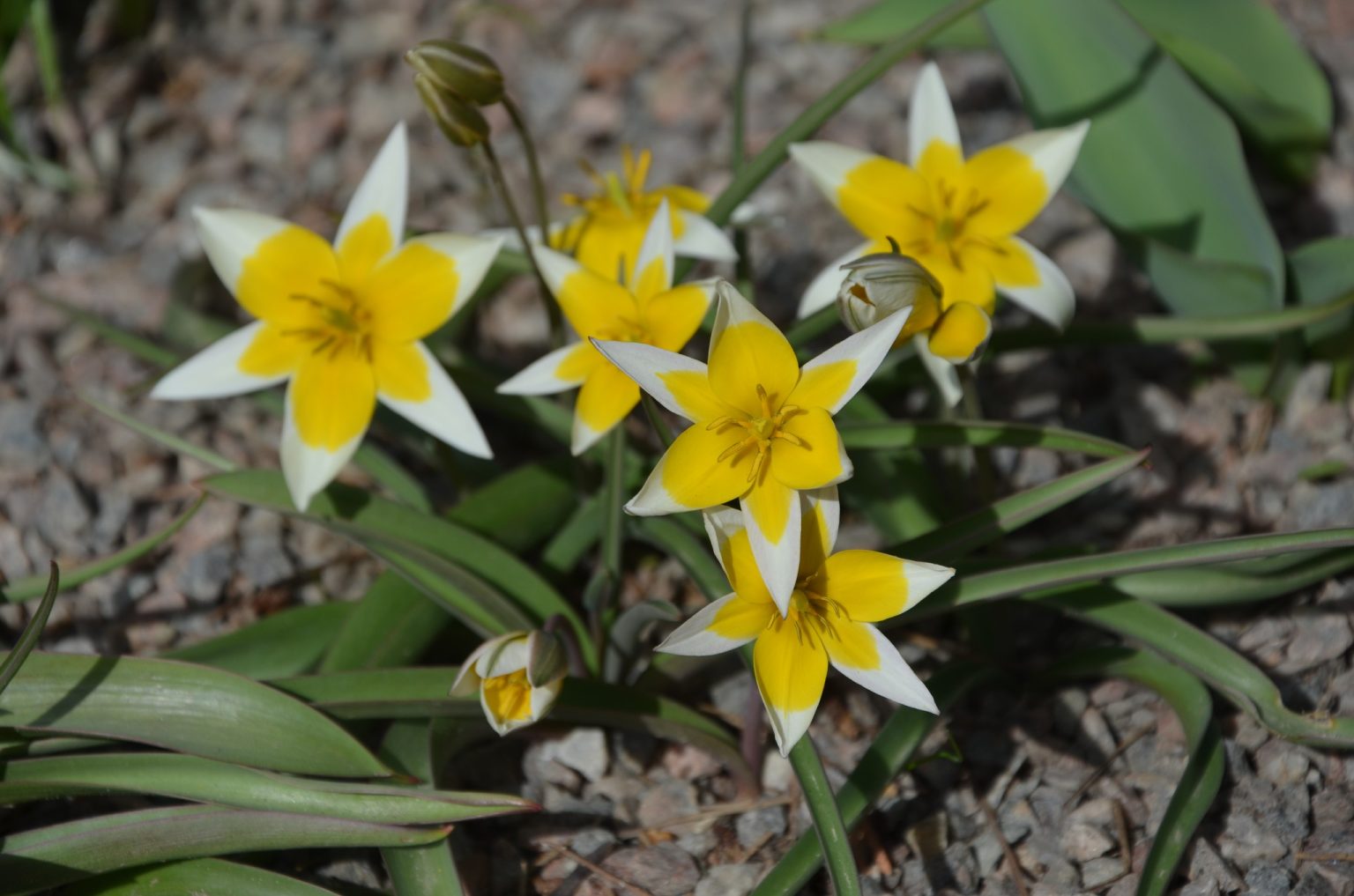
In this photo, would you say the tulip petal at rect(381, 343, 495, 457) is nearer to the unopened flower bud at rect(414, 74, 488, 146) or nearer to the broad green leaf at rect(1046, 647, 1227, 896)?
the unopened flower bud at rect(414, 74, 488, 146)

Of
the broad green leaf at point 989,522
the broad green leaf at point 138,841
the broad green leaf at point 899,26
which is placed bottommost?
the broad green leaf at point 138,841

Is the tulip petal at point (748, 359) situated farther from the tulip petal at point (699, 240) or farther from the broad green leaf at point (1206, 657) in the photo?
the broad green leaf at point (1206, 657)

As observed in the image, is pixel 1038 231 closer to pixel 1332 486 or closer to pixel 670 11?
pixel 1332 486

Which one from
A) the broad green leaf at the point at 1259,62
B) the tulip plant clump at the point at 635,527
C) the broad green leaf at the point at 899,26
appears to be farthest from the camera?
the broad green leaf at the point at 899,26

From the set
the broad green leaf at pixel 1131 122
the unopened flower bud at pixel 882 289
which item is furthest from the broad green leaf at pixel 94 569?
the broad green leaf at pixel 1131 122

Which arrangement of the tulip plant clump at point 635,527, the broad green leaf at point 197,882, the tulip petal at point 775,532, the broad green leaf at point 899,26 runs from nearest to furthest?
the tulip petal at point 775,532
the tulip plant clump at point 635,527
the broad green leaf at point 197,882
the broad green leaf at point 899,26
